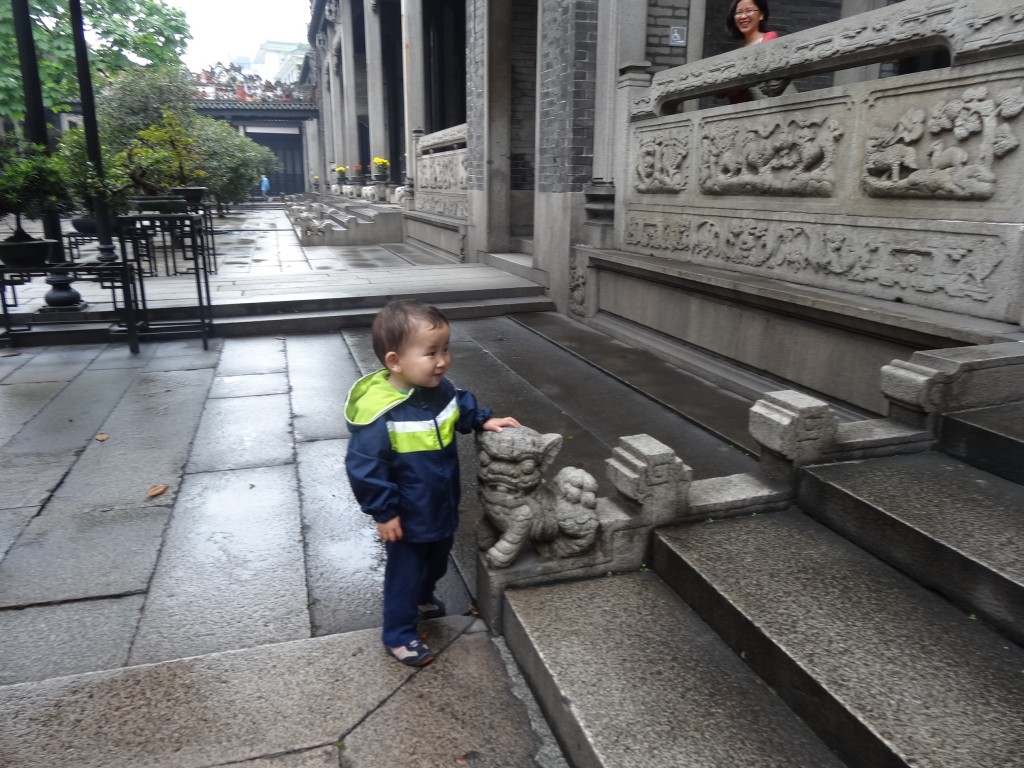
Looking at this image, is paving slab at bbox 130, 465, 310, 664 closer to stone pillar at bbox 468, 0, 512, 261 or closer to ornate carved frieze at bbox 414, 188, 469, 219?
stone pillar at bbox 468, 0, 512, 261

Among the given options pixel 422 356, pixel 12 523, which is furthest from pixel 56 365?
pixel 422 356

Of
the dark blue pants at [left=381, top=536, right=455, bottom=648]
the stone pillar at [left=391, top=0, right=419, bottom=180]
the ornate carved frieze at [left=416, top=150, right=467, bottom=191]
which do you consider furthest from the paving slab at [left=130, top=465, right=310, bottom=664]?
the stone pillar at [left=391, top=0, right=419, bottom=180]

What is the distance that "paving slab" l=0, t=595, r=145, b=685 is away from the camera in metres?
2.53

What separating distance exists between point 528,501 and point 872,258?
3186mm

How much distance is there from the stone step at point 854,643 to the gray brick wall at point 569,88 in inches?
247

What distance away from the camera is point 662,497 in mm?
2885

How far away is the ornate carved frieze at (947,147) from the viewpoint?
12.4 feet

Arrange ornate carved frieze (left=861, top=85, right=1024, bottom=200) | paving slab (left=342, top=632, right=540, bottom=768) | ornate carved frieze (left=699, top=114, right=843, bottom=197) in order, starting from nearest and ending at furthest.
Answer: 1. paving slab (left=342, top=632, right=540, bottom=768)
2. ornate carved frieze (left=861, top=85, right=1024, bottom=200)
3. ornate carved frieze (left=699, top=114, right=843, bottom=197)

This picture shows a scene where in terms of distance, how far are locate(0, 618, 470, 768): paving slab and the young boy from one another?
8.9 inches

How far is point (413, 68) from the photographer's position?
52.4ft

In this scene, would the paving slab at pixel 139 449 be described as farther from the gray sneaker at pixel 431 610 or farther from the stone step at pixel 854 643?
the stone step at pixel 854 643

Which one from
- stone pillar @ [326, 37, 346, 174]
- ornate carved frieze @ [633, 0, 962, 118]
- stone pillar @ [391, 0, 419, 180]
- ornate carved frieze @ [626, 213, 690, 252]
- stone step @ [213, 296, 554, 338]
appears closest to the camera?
ornate carved frieze @ [633, 0, 962, 118]

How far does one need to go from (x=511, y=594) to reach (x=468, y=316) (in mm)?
6246

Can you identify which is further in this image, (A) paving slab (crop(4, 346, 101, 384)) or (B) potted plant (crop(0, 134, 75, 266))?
(B) potted plant (crop(0, 134, 75, 266))
